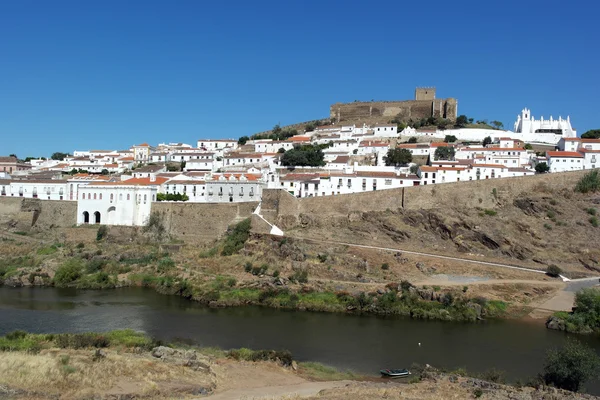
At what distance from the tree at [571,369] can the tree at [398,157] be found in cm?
2640

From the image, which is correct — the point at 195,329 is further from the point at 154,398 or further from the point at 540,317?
the point at 540,317

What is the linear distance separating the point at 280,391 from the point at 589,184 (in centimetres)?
2761

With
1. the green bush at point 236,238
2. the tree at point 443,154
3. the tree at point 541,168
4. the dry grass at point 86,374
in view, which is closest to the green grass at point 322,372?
the dry grass at point 86,374

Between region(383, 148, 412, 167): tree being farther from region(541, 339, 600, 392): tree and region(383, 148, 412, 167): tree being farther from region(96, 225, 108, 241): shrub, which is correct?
region(541, 339, 600, 392): tree

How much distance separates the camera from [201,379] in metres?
14.8

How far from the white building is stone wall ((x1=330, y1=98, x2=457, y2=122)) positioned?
113 feet

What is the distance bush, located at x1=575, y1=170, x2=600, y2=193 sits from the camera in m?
34.5

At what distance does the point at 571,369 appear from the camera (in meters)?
15.4

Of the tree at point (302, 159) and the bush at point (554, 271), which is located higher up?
the tree at point (302, 159)

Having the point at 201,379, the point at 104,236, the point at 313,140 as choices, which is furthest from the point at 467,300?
the point at 313,140

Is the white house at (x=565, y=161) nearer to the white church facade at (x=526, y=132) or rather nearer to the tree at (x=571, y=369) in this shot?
the white church facade at (x=526, y=132)

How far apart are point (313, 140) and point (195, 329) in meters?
35.8

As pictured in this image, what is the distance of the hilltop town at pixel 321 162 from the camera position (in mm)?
34938

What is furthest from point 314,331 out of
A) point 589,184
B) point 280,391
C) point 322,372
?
point 589,184
